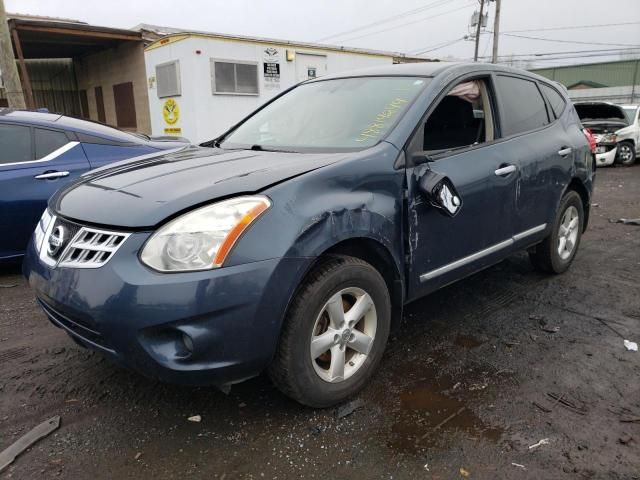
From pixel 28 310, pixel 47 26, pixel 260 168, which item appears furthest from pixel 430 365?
Result: pixel 47 26

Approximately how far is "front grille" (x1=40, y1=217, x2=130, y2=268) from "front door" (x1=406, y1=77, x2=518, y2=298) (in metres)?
1.48

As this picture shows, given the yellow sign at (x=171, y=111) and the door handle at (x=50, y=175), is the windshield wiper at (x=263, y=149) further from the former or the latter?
the yellow sign at (x=171, y=111)

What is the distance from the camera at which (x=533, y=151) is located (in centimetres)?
372

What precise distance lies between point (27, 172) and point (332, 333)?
11.2 ft

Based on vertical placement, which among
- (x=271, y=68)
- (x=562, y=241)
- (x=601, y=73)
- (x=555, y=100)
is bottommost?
(x=562, y=241)

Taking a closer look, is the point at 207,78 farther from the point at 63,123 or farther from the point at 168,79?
the point at 63,123

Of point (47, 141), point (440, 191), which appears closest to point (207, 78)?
point (47, 141)

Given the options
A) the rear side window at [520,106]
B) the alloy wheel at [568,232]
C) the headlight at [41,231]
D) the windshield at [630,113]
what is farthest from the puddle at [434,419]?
the windshield at [630,113]

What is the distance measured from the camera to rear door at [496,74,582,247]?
361 cm

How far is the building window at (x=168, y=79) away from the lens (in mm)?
11980

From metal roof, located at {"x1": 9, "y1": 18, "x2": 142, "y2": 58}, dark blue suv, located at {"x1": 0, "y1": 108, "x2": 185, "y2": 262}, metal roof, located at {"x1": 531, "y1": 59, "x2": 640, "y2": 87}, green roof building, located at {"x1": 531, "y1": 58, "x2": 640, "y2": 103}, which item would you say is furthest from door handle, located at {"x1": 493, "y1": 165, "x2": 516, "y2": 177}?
metal roof, located at {"x1": 531, "y1": 59, "x2": 640, "y2": 87}

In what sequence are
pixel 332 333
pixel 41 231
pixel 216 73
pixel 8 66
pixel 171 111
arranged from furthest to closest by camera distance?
pixel 171 111 → pixel 216 73 → pixel 8 66 → pixel 41 231 → pixel 332 333

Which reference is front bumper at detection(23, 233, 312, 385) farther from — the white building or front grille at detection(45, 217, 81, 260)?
the white building

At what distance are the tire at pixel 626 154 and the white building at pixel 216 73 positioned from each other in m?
7.16
